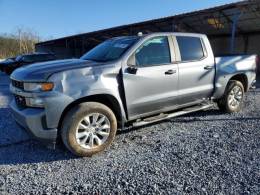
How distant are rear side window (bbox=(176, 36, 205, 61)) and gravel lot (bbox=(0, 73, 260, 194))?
1.40 meters

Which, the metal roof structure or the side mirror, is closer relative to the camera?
the side mirror

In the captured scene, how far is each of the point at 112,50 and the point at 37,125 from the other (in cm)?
191

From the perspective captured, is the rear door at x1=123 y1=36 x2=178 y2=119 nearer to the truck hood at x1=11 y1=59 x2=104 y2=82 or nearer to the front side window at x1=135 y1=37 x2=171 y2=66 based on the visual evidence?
the front side window at x1=135 y1=37 x2=171 y2=66

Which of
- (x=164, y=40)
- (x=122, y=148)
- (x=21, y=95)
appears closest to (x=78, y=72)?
(x=21, y=95)

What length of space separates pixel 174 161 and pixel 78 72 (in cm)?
189

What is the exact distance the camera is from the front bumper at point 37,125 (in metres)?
3.68

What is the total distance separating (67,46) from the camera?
99.8 ft

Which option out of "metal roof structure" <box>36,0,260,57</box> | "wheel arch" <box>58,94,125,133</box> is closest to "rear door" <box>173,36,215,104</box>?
"wheel arch" <box>58,94,125,133</box>

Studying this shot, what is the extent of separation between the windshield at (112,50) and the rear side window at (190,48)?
986mm

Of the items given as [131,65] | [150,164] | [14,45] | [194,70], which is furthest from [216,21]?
[14,45]

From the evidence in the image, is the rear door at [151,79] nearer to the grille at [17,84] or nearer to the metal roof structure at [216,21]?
the grille at [17,84]

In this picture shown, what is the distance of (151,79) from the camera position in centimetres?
454

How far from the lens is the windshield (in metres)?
4.52

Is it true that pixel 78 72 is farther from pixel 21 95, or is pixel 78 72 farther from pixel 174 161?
pixel 174 161
